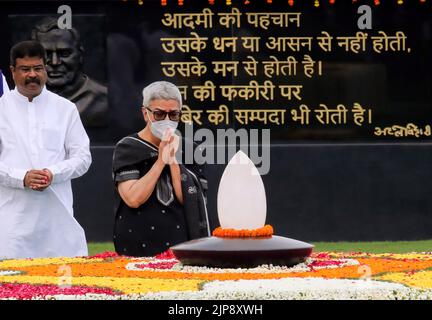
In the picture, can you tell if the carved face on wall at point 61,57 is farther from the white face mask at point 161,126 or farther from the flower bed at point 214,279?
the flower bed at point 214,279

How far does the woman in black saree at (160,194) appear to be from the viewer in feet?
20.5

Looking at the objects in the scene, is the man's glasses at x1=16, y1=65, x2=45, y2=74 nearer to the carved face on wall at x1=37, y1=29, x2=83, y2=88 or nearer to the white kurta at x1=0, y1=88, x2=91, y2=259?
the white kurta at x1=0, y1=88, x2=91, y2=259

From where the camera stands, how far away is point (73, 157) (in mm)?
7176

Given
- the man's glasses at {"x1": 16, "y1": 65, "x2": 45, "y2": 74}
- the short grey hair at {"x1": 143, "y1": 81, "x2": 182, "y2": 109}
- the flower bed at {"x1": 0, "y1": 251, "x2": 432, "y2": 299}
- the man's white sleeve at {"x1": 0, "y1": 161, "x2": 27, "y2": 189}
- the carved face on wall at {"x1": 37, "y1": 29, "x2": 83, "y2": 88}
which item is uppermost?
the carved face on wall at {"x1": 37, "y1": 29, "x2": 83, "y2": 88}

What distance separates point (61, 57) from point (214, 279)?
8.98 m

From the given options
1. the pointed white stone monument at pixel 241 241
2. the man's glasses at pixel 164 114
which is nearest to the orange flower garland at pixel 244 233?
the pointed white stone monument at pixel 241 241

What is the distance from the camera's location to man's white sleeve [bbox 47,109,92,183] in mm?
7059

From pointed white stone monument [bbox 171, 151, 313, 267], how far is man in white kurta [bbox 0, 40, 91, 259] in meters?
2.10

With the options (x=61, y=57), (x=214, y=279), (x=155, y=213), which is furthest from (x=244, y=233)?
(x=61, y=57)

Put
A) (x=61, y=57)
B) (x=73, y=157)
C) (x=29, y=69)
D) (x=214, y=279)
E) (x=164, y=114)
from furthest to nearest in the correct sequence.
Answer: (x=61, y=57) → (x=73, y=157) → (x=29, y=69) → (x=164, y=114) → (x=214, y=279)

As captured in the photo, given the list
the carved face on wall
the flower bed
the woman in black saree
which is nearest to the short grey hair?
the woman in black saree

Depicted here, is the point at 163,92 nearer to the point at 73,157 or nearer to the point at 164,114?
the point at 164,114

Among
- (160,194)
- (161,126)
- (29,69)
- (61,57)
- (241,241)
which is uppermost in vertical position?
(61,57)
